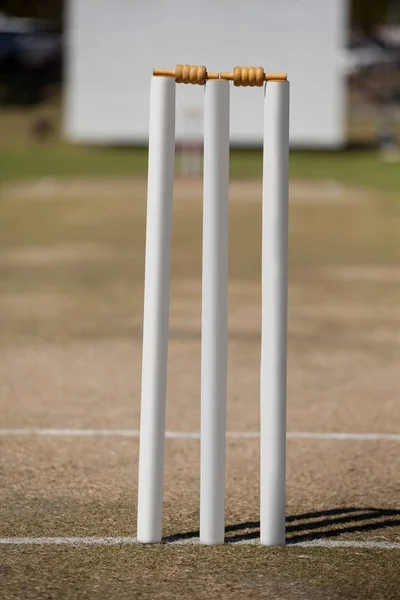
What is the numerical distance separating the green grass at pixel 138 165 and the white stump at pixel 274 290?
23.4m

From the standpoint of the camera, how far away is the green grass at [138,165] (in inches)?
1284

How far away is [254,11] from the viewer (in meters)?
46.1

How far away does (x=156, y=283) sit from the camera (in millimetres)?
4598

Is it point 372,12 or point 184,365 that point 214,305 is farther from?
point 372,12

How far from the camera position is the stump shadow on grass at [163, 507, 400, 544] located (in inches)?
193

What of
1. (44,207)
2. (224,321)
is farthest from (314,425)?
(44,207)

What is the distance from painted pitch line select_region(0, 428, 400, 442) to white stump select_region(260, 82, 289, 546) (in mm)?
2151

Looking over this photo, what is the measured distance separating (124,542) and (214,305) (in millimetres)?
950

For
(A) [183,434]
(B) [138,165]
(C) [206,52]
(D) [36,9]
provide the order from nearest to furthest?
(A) [183,434] < (B) [138,165] < (C) [206,52] < (D) [36,9]

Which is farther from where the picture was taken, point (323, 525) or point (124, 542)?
point (323, 525)

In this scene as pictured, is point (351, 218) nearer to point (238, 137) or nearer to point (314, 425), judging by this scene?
point (314, 425)

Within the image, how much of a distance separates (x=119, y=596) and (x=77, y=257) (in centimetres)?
1205

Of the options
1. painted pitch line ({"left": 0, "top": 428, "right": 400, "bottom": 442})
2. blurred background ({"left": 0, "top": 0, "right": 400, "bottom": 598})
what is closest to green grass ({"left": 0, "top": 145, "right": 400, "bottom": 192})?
blurred background ({"left": 0, "top": 0, "right": 400, "bottom": 598})

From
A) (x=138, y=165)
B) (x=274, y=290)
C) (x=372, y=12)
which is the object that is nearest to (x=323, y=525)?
(x=274, y=290)
